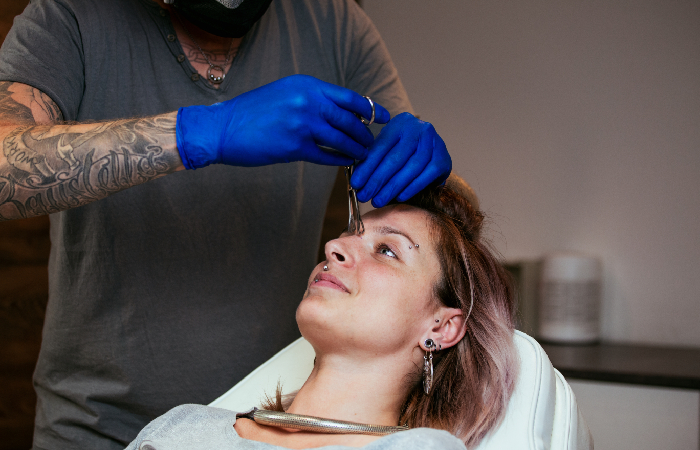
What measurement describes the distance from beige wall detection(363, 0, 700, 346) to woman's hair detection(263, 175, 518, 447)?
1136 mm

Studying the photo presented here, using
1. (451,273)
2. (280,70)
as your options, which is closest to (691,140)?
(451,273)

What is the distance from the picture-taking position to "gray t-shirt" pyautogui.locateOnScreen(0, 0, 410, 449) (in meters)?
1.32

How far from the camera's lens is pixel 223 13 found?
1274 millimetres

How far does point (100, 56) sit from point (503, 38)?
185cm

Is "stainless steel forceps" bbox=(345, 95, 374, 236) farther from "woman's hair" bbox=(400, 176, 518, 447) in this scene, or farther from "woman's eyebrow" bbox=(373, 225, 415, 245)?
"woman's hair" bbox=(400, 176, 518, 447)

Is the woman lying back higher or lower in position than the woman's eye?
lower

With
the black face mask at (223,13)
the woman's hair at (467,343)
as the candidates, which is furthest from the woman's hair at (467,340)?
the black face mask at (223,13)

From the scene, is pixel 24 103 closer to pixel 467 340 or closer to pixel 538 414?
pixel 467 340

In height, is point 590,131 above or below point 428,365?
above

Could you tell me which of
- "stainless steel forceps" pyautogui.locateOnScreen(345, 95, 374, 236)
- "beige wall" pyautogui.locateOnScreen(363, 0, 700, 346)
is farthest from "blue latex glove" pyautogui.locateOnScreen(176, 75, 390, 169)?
"beige wall" pyautogui.locateOnScreen(363, 0, 700, 346)

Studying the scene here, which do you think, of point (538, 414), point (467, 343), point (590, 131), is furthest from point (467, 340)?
point (590, 131)

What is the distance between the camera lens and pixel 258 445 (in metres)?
1.09

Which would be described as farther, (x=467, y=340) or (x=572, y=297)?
(x=572, y=297)

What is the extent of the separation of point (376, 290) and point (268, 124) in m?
0.41
